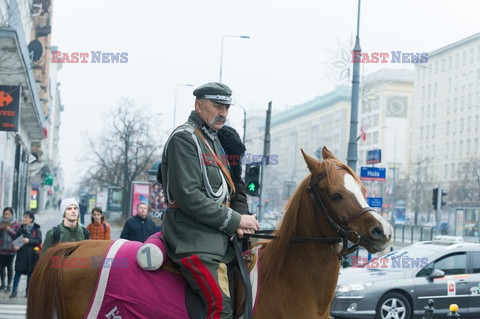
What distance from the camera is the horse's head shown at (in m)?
5.04

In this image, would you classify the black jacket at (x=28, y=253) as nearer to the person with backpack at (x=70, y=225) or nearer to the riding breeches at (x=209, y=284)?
the person with backpack at (x=70, y=225)

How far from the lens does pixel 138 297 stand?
5133mm

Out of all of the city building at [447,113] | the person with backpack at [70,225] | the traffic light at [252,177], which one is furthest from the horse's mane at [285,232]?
the city building at [447,113]

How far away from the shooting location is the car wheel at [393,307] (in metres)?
14.9

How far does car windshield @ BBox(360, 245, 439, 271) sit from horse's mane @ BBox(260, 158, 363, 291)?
34.4ft

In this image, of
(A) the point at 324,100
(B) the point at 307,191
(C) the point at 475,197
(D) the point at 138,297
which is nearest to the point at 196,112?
(B) the point at 307,191

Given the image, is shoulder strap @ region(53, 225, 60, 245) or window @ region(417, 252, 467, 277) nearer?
shoulder strap @ region(53, 225, 60, 245)

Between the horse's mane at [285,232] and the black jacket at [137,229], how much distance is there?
8.53m

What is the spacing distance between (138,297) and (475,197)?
2497 inches

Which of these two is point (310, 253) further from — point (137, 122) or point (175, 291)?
point (137, 122)

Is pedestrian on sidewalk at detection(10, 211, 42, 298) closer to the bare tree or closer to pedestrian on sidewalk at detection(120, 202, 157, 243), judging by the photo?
pedestrian on sidewalk at detection(120, 202, 157, 243)

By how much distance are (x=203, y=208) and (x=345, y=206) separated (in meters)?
0.96

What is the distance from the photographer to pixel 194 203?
16.3 feet

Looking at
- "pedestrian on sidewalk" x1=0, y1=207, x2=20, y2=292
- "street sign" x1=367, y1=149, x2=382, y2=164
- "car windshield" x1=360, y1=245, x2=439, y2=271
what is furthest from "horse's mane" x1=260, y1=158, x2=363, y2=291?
"street sign" x1=367, y1=149, x2=382, y2=164
